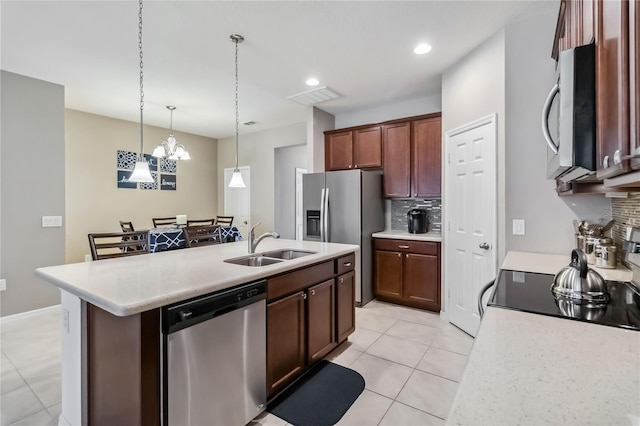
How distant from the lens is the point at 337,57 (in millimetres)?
3029

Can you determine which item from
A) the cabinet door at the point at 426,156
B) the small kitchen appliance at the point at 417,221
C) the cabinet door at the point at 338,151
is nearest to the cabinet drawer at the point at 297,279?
the small kitchen appliance at the point at 417,221

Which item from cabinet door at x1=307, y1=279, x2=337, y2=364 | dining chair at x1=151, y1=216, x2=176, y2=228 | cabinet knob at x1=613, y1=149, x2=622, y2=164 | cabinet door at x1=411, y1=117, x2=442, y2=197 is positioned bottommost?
cabinet door at x1=307, y1=279, x2=337, y2=364

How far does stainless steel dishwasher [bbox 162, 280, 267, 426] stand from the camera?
1.32 meters

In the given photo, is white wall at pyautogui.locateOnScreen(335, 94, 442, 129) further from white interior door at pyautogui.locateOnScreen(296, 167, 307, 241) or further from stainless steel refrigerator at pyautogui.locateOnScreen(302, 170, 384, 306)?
white interior door at pyautogui.locateOnScreen(296, 167, 307, 241)

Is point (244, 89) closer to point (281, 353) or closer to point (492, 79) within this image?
point (492, 79)

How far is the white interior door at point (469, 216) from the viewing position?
8.78ft

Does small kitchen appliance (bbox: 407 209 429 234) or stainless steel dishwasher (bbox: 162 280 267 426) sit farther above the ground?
small kitchen appliance (bbox: 407 209 429 234)

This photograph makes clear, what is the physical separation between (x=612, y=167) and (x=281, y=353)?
1.89 meters

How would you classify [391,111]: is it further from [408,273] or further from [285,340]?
[285,340]

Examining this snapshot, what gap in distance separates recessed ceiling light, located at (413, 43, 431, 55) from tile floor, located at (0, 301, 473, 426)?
112 inches

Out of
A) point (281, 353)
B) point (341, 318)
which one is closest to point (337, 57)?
point (341, 318)

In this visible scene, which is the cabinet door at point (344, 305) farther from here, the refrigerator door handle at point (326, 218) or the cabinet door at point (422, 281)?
the refrigerator door handle at point (326, 218)

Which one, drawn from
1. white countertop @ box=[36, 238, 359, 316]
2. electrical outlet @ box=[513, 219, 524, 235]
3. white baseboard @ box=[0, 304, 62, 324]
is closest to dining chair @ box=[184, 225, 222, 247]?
white countertop @ box=[36, 238, 359, 316]

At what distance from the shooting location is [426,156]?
3.78 metres
